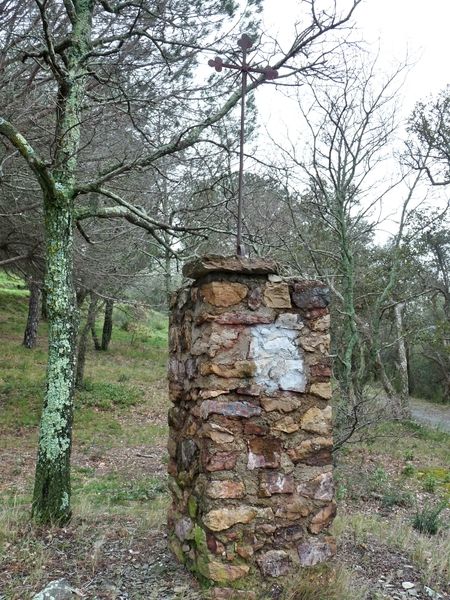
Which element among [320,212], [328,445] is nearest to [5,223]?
[320,212]

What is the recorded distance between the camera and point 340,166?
834cm

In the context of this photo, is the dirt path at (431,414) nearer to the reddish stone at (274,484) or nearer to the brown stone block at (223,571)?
the reddish stone at (274,484)

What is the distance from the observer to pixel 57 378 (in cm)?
447

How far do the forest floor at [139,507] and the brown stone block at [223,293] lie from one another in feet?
5.53

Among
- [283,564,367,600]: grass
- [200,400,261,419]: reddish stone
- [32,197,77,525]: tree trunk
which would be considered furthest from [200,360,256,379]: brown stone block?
[32,197,77,525]: tree trunk

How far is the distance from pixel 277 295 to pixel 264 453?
0.96 m

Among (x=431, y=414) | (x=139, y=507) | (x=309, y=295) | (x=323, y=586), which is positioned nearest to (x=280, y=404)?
(x=309, y=295)

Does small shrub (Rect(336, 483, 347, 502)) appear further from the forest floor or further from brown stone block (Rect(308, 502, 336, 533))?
brown stone block (Rect(308, 502, 336, 533))

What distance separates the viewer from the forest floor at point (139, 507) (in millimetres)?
3365

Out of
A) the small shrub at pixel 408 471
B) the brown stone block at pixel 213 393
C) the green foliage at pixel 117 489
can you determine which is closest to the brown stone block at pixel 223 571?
the brown stone block at pixel 213 393

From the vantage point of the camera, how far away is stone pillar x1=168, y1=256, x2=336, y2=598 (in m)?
3.14

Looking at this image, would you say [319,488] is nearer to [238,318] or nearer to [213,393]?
[213,393]

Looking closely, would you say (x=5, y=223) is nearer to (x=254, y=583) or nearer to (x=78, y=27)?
(x=78, y=27)

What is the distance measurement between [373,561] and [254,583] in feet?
4.34
